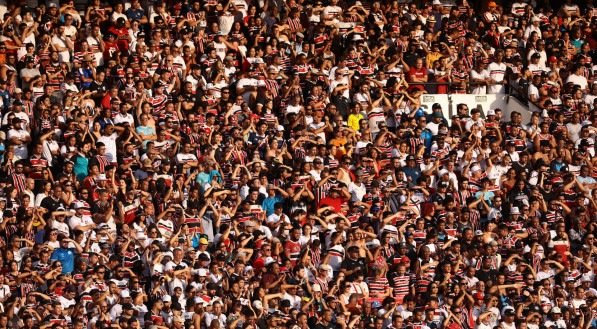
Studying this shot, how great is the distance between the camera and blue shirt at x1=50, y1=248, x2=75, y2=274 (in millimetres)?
25859

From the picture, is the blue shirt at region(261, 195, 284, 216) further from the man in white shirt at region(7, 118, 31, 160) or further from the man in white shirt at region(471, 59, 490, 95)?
the man in white shirt at region(471, 59, 490, 95)

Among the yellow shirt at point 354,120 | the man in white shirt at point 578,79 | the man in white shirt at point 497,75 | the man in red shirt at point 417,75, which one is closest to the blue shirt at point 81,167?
the yellow shirt at point 354,120

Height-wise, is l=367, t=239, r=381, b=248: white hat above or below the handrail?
below

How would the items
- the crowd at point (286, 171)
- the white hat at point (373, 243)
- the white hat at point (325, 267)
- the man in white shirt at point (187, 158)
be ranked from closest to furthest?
the crowd at point (286, 171)
the white hat at point (325, 267)
the white hat at point (373, 243)
the man in white shirt at point (187, 158)

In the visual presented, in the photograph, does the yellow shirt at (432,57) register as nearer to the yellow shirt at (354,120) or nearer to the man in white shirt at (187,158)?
the yellow shirt at (354,120)

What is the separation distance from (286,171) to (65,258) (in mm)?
4340

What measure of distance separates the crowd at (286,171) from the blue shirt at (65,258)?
0.13ft

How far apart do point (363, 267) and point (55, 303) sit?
204 inches

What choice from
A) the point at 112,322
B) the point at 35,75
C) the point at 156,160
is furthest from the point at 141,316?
the point at 35,75

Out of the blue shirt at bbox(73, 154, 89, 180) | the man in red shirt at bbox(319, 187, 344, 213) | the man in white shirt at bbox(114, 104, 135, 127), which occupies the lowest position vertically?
the man in red shirt at bbox(319, 187, 344, 213)

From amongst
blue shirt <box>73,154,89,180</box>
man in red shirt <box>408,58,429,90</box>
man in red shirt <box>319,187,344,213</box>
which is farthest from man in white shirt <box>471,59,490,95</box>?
blue shirt <box>73,154,89,180</box>

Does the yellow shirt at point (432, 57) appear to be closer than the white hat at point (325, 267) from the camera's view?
No

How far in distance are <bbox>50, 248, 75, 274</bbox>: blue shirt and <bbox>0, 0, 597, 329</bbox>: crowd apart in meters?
0.04

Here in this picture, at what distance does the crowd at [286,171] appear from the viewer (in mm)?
26312
